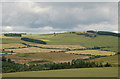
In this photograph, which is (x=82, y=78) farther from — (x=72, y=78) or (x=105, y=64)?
(x=105, y=64)

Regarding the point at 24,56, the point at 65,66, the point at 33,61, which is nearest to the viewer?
the point at 65,66

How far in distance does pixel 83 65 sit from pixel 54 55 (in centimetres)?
4549

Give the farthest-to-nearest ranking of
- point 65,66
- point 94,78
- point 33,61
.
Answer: point 33,61 < point 65,66 < point 94,78

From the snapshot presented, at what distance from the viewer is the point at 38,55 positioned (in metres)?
160

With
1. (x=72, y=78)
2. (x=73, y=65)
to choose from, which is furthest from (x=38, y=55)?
(x=72, y=78)

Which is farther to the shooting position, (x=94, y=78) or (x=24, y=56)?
(x=24, y=56)

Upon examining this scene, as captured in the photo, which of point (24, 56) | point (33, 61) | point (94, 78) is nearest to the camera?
point (94, 78)

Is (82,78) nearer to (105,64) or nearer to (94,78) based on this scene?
(94,78)

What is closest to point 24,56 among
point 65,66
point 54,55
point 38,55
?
point 38,55

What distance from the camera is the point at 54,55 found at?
161m

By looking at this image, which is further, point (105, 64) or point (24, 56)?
point (24, 56)

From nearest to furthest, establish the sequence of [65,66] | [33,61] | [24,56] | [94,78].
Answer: [94,78]
[65,66]
[33,61]
[24,56]

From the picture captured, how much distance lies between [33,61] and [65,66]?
30.4 m

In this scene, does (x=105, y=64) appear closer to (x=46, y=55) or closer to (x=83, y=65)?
(x=83, y=65)
